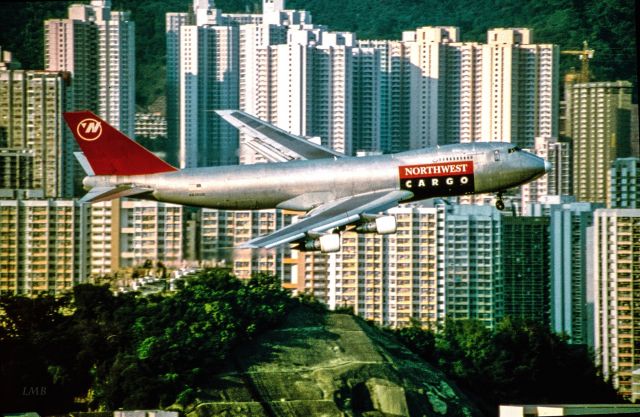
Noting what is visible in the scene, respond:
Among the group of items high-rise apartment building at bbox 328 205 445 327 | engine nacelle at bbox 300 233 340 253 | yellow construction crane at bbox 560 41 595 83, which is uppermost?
yellow construction crane at bbox 560 41 595 83

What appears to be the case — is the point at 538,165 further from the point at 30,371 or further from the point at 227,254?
the point at 30,371

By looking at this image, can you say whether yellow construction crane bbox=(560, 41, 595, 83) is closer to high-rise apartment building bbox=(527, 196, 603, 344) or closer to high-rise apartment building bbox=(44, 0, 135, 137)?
high-rise apartment building bbox=(527, 196, 603, 344)

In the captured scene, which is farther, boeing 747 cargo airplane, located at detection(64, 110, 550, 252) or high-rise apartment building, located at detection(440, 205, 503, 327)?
high-rise apartment building, located at detection(440, 205, 503, 327)

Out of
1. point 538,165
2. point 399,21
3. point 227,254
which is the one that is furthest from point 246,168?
point 399,21

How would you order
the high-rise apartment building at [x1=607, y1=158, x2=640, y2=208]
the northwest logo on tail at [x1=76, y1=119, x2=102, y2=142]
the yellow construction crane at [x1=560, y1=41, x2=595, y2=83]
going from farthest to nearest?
the yellow construction crane at [x1=560, y1=41, x2=595, y2=83] < the high-rise apartment building at [x1=607, y1=158, x2=640, y2=208] < the northwest logo on tail at [x1=76, y1=119, x2=102, y2=142]

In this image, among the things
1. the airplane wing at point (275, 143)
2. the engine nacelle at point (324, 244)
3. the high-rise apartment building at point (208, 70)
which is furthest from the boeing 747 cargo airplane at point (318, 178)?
the high-rise apartment building at point (208, 70)

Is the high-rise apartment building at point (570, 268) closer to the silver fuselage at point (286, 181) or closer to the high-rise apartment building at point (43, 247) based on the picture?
the high-rise apartment building at point (43, 247)

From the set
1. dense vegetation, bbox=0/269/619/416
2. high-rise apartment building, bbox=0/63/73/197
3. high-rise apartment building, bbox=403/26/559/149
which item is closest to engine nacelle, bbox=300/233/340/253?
dense vegetation, bbox=0/269/619/416
